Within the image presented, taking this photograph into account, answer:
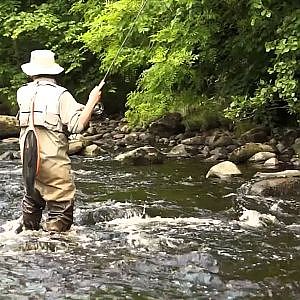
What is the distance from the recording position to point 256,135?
13.0 metres

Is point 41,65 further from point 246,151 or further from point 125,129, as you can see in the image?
point 125,129


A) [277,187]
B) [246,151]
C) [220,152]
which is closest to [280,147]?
[246,151]

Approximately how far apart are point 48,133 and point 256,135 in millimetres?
7709

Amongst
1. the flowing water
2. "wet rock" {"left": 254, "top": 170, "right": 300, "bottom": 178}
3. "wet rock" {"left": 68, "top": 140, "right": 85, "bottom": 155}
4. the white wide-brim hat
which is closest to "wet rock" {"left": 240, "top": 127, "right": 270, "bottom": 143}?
"wet rock" {"left": 254, "top": 170, "right": 300, "bottom": 178}

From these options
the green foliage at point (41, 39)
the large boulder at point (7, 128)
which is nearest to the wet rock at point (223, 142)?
the large boulder at point (7, 128)

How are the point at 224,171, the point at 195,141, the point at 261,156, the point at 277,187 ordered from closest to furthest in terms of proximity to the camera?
1. the point at 277,187
2. the point at 224,171
3. the point at 261,156
4. the point at 195,141

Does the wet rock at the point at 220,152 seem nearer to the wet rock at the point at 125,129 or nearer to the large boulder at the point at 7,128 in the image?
the wet rock at the point at 125,129

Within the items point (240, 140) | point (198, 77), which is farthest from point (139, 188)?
point (198, 77)

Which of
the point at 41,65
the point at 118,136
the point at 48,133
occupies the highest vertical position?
the point at 41,65

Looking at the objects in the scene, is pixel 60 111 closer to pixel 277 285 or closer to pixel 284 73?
pixel 277 285

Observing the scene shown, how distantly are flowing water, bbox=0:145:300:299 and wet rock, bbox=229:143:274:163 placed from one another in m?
2.01

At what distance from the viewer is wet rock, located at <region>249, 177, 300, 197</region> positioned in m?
8.50

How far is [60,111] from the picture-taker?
5.91 meters

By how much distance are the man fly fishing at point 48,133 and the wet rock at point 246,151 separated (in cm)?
569
